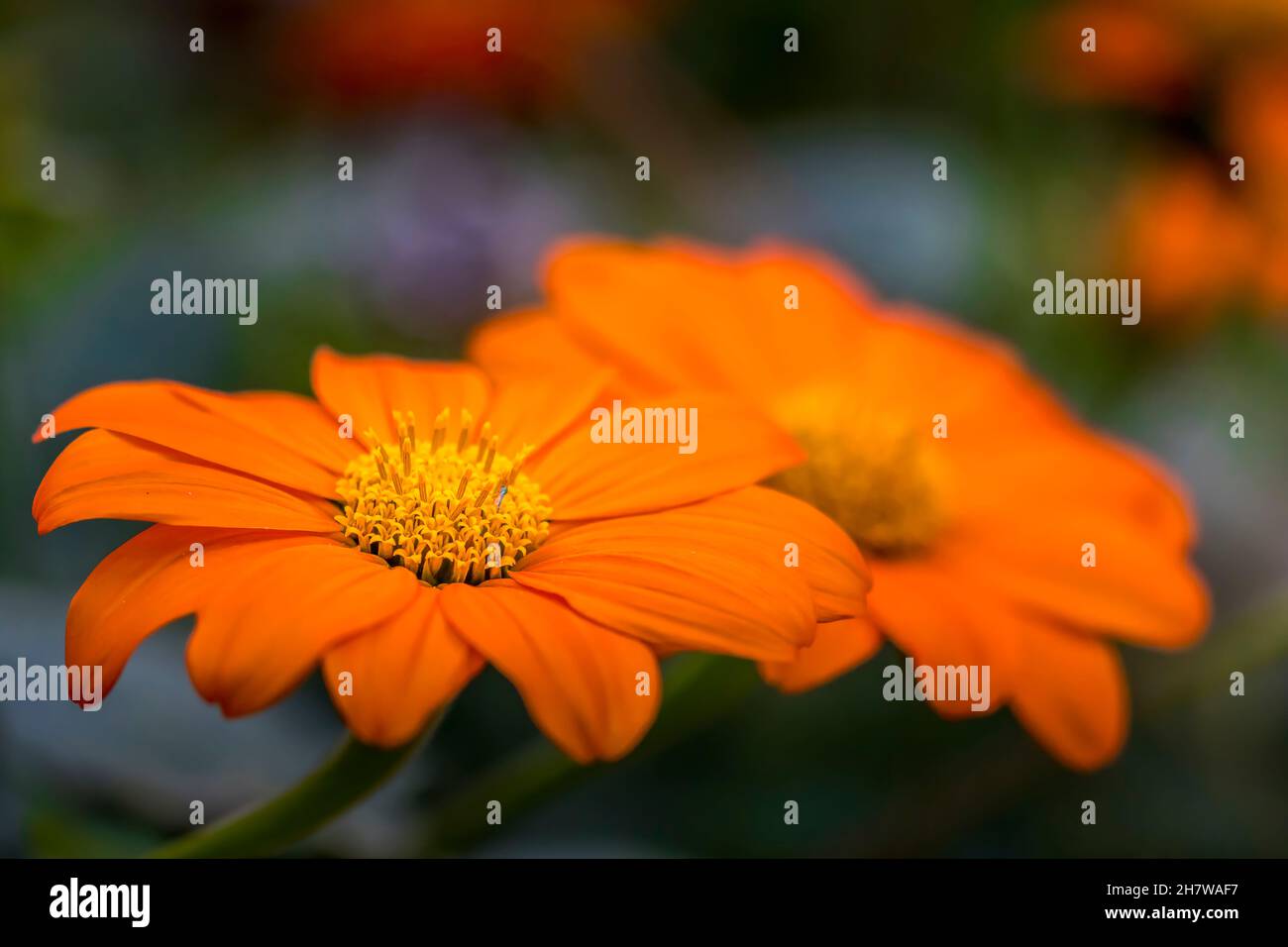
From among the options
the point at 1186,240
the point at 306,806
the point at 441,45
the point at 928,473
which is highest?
the point at 441,45

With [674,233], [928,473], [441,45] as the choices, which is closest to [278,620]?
[928,473]

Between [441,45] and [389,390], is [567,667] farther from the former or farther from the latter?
[441,45]

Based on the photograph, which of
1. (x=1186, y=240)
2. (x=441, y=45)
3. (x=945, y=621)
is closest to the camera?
(x=945, y=621)

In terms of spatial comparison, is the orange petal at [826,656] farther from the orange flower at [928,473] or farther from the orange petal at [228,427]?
the orange petal at [228,427]

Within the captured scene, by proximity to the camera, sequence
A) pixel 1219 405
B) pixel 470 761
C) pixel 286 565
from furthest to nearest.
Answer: pixel 1219 405 < pixel 470 761 < pixel 286 565

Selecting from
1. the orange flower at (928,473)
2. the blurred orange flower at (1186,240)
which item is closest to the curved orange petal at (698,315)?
the orange flower at (928,473)
